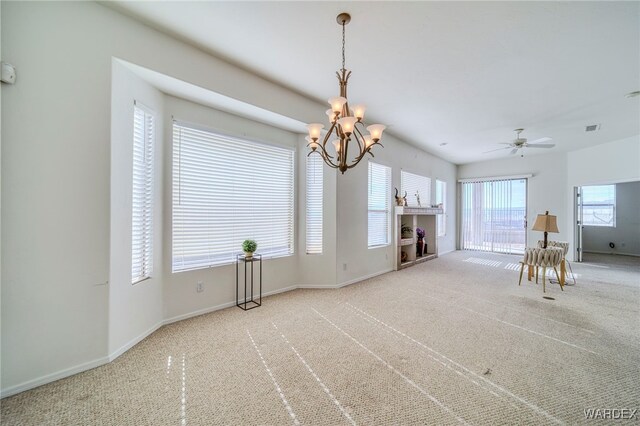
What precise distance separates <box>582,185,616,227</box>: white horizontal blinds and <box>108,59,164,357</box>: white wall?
1118 centimetres

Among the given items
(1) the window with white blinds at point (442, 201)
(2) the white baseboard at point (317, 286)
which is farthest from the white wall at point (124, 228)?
(1) the window with white blinds at point (442, 201)

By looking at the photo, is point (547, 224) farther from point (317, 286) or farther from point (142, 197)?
point (142, 197)

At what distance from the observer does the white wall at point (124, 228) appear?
7.25 feet

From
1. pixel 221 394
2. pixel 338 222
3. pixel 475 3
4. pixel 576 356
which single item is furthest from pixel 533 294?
pixel 221 394

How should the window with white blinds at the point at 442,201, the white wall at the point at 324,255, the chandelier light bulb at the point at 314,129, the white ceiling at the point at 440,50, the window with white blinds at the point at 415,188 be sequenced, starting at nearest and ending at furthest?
1. the white ceiling at the point at 440,50
2. the chandelier light bulb at the point at 314,129
3. the white wall at the point at 324,255
4. the window with white blinds at the point at 415,188
5. the window with white blinds at the point at 442,201

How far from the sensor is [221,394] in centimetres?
179

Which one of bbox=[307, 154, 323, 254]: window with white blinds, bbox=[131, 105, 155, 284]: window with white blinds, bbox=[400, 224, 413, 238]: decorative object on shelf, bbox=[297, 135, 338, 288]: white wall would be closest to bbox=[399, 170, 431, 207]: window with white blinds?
bbox=[400, 224, 413, 238]: decorative object on shelf

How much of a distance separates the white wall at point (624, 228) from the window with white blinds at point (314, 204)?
9.73 metres

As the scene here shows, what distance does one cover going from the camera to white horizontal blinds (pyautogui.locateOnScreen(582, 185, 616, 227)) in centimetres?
785

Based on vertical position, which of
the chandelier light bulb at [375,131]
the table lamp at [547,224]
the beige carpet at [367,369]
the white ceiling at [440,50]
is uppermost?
the white ceiling at [440,50]

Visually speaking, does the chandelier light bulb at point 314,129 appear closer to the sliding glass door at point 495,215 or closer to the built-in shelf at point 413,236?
the built-in shelf at point 413,236

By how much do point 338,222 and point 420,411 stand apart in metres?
2.89

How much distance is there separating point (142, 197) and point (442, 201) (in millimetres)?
7811

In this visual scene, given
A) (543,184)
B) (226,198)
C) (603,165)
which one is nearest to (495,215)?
(543,184)
